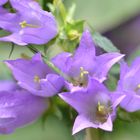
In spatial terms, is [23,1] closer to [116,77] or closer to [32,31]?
[32,31]

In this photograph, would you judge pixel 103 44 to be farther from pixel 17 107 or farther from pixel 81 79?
pixel 17 107

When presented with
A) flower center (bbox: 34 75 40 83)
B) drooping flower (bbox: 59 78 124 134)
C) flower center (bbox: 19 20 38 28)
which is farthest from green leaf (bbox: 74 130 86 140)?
flower center (bbox: 19 20 38 28)

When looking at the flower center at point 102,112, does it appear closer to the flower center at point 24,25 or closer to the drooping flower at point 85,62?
the drooping flower at point 85,62

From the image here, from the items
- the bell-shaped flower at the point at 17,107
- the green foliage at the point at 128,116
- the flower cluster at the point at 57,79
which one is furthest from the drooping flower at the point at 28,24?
the green foliage at the point at 128,116

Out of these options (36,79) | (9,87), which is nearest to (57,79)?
(36,79)

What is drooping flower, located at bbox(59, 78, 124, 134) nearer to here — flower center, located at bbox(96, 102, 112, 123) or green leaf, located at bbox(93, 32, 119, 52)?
flower center, located at bbox(96, 102, 112, 123)

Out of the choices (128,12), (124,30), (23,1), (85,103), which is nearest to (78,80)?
(85,103)
